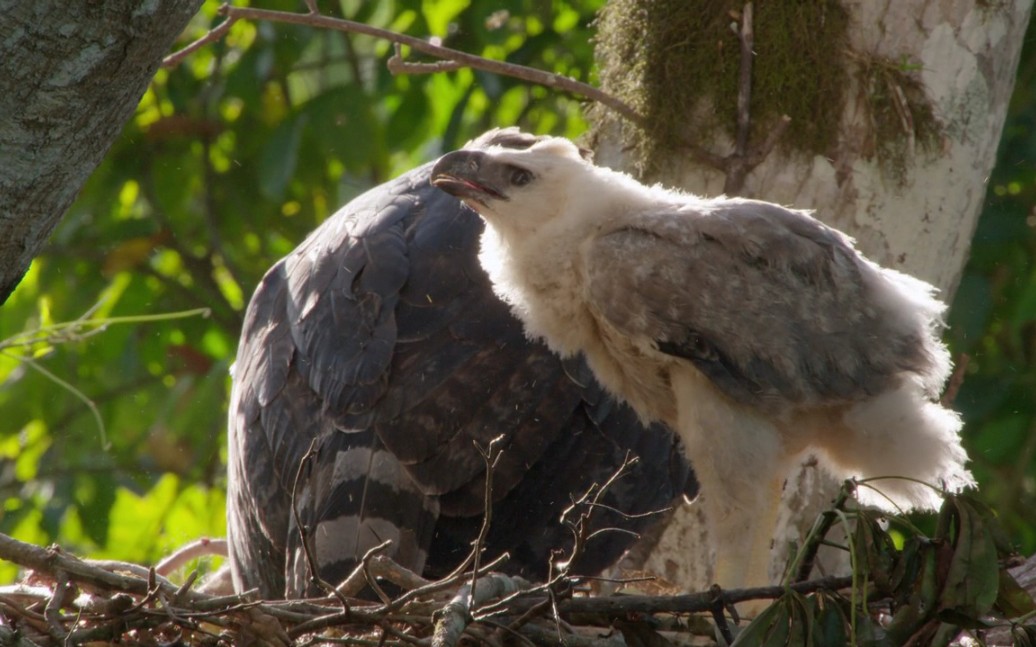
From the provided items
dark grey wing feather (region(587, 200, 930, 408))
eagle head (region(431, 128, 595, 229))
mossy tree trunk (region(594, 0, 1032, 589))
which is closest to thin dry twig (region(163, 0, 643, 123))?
mossy tree trunk (region(594, 0, 1032, 589))

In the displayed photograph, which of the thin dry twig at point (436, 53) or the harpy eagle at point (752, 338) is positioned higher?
the thin dry twig at point (436, 53)

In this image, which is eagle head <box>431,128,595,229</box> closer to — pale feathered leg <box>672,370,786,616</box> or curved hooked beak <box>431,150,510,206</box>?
curved hooked beak <box>431,150,510,206</box>

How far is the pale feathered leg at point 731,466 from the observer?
113 inches

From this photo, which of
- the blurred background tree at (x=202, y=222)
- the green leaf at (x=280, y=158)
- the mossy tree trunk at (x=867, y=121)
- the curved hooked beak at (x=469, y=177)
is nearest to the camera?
the curved hooked beak at (x=469, y=177)

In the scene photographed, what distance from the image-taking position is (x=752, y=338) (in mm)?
2846

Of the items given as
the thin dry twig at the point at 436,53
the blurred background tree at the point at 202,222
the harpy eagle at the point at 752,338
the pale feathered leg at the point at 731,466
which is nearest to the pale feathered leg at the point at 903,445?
the harpy eagle at the point at 752,338

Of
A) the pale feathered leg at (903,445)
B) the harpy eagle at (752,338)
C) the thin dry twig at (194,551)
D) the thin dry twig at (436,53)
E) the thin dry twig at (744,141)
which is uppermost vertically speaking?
the thin dry twig at (436,53)

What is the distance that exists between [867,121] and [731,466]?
1283mm

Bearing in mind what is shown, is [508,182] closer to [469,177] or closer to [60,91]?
→ [469,177]

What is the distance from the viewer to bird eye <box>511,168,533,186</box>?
3258 mm

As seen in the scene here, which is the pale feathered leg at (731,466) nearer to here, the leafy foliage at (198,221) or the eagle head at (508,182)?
the eagle head at (508,182)

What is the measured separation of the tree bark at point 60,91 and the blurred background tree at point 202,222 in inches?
140

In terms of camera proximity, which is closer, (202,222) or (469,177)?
(469,177)

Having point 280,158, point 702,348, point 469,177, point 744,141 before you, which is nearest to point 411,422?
point 469,177
